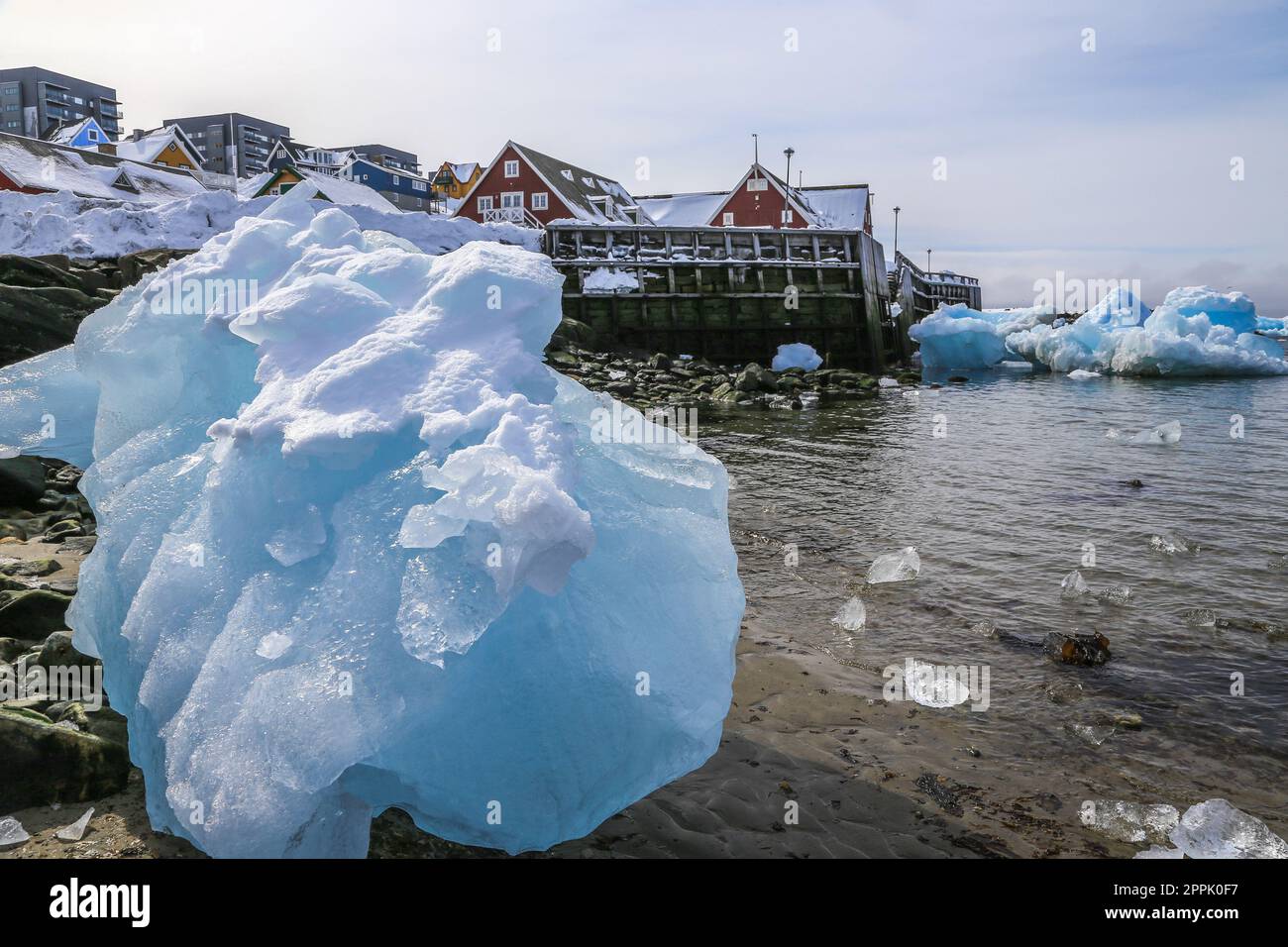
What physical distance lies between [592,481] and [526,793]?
3.69 ft

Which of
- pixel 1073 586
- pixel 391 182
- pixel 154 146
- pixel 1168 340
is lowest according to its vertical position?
pixel 1073 586

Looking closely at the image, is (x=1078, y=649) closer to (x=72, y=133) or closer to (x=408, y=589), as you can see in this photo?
(x=408, y=589)

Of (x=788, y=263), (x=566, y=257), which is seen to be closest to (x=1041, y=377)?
(x=788, y=263)

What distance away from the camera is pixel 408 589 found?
2643 mm

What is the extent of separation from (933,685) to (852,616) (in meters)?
1.17

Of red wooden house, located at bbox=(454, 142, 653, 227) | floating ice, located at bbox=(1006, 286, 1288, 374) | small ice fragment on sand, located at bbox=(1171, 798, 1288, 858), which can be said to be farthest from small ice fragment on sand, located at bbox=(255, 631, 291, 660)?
red wooden house, located at bbox=(454, 142, 653, 227)

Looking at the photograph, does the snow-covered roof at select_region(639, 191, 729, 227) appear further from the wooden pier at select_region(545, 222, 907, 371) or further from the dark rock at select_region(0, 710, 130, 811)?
the dark rock at select_region(0, 710, 130, 811)

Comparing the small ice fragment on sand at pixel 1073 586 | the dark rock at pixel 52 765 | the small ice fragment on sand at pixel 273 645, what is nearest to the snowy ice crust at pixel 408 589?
the small ice fragment on sand at pixel 273 645

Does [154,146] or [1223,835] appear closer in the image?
[1223,835]

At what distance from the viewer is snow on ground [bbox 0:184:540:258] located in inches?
825

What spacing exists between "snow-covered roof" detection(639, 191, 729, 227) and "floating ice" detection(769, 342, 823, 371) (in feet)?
74.5

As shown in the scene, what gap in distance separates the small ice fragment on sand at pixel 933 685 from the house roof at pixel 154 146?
5238 cm

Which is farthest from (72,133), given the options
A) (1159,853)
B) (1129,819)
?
(1159,853)
